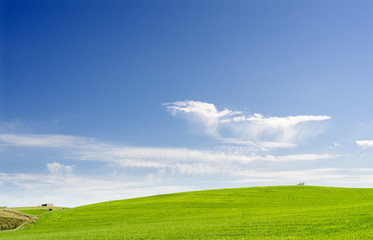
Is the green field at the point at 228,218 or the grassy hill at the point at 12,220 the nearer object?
the green field at the point at 228,218

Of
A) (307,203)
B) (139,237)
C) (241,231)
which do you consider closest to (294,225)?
(241,231)

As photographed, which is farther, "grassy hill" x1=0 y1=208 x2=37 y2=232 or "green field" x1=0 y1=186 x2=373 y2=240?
"grassy hill" x1=0 y1=208 x2=37 y2=232

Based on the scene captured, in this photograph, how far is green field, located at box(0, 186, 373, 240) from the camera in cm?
2136

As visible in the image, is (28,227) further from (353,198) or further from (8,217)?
(353,198)

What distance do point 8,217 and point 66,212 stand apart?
10.3 meters

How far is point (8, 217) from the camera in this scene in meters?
41.4

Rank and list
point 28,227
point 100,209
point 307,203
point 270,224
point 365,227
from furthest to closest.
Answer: point 100,209 < point 307,203 < point 28,227 < point 270,224 < point 365,227

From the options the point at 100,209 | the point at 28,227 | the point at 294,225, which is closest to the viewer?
the point at 294,225

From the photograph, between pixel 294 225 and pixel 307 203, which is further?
pixel 307 203

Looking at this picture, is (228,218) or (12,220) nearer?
(228,218)

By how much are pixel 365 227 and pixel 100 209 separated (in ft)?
135

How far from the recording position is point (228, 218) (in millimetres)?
32844

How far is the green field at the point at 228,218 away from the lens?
70.1 feet

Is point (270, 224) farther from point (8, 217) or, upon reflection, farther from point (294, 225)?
point (8, 217)
